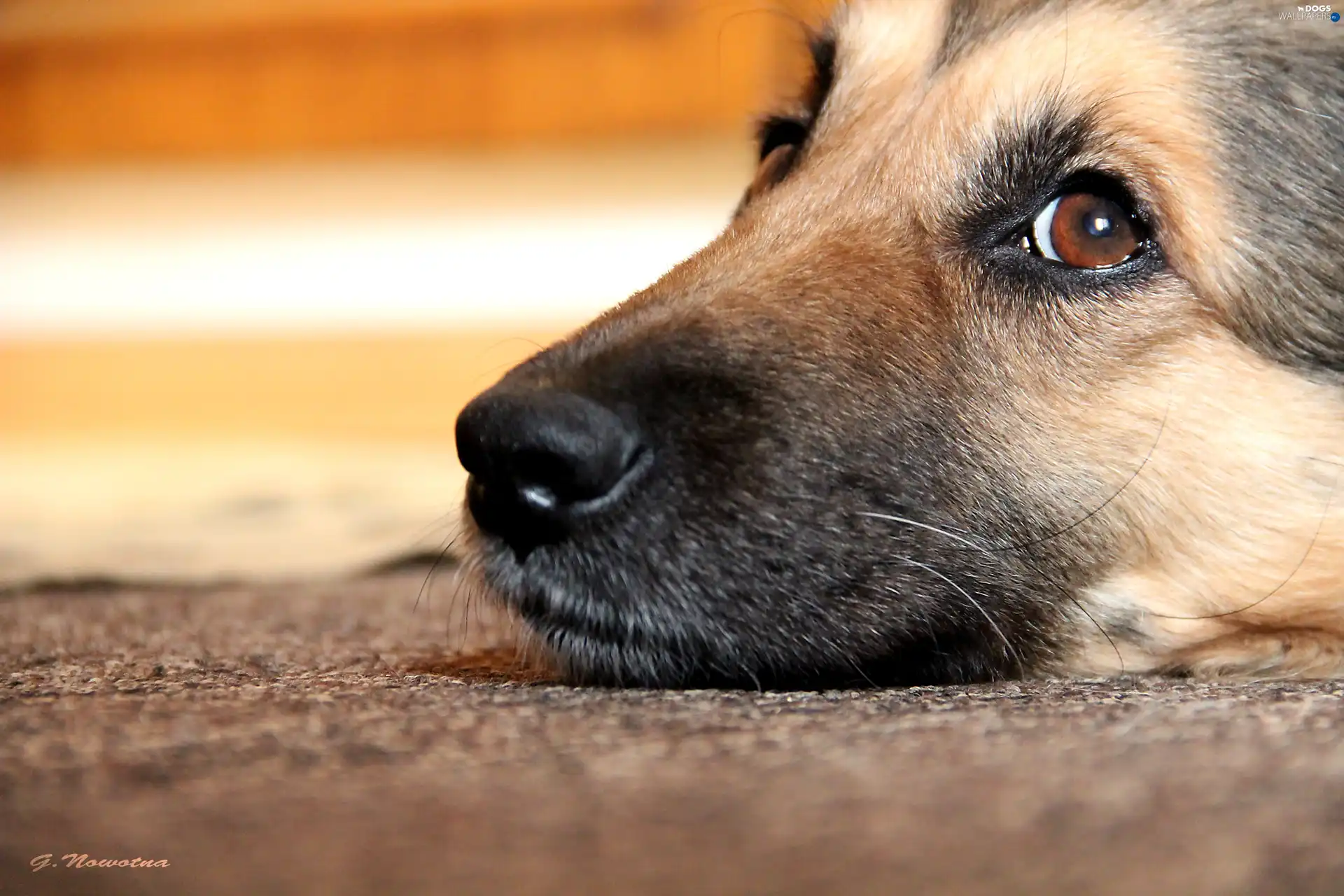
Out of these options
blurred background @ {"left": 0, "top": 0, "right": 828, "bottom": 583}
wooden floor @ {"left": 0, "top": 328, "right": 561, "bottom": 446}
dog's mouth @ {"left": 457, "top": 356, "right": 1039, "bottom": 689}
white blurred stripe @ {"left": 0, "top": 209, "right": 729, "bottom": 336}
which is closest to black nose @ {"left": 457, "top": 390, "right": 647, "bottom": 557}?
dog's mouth @ {"left": 457, "top": 356, "right": 1039, "bottom": 689}

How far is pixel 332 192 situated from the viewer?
6.49m

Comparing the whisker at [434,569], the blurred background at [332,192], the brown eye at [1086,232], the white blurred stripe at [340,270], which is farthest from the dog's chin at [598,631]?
the white blurred stripe at [340,270]

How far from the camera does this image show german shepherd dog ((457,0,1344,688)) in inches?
57.2

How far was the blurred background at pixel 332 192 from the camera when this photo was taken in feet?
19.5

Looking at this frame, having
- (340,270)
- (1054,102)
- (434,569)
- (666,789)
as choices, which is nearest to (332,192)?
(340,270)

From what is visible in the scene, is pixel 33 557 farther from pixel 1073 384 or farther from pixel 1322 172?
pixel 1322 172

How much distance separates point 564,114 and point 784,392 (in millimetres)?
4765

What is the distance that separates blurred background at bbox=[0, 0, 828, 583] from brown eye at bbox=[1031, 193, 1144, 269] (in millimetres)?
3722

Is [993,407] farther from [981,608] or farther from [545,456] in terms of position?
[545,456]

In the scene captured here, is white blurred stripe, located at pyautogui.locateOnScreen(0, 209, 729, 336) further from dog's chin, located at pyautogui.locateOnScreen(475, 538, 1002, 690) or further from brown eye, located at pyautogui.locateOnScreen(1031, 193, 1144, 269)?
dog's chin, located at pyautogui.locateOnScreen(475, 538, 1002, 690)

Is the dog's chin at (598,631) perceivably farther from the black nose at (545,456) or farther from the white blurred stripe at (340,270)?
the white blurred stripe at (340,270)

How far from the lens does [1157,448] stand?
1742 mm

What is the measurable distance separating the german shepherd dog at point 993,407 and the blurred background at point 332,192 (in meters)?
3.68

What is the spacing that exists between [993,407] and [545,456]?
688 mm
